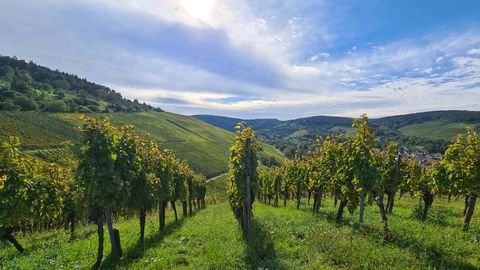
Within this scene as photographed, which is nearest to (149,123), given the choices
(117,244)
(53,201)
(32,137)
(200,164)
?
(200,164)

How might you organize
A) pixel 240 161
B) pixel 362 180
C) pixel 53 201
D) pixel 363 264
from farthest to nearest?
pixel 53 201 < pixel 362 180 < pixel 240 161 < pixel 363 264

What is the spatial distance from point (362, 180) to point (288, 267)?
10.6 m

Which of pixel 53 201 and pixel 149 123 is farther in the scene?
pixel 149 123

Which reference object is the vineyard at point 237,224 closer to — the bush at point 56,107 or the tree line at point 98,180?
the tree line at point 98,180

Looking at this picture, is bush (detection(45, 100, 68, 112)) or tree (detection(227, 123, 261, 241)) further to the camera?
bush (detection(45, 100, 68, 112))

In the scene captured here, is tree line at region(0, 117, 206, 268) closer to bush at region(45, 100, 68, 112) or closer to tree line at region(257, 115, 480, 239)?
tree line at region(257, 115, 480, 239)

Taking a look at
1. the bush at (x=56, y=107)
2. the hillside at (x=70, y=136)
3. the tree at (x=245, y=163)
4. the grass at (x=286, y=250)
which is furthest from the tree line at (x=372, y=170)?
the bush at (x=56, y=107)

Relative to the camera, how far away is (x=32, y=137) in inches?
3846

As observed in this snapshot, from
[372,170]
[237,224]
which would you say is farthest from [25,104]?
[372,170]

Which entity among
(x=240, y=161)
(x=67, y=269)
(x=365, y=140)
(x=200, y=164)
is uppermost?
(x=365, y=140)

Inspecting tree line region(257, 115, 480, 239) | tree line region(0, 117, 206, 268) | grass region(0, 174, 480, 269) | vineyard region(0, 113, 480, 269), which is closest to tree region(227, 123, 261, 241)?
vineyard region(0, 113, 480, 269)

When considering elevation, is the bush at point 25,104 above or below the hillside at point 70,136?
above

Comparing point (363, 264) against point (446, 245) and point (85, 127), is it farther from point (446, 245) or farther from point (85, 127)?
point (85, 127)

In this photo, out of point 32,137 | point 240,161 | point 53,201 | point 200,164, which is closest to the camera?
point 240,161
